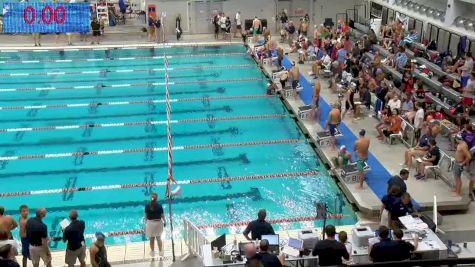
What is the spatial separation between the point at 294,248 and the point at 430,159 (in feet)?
15.4

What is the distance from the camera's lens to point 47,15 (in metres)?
23.0

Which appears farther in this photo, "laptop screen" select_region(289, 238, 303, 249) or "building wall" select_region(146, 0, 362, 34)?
"building wall" select_region(146, 0, 362, 34)

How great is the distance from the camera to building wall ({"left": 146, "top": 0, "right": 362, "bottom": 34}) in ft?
77.1

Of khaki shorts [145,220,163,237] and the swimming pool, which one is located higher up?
khaki shorts [145,220,163,237]

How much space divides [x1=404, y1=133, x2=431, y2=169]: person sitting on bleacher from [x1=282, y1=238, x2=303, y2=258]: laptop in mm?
4912

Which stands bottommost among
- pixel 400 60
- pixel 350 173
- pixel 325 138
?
pixel 350 173

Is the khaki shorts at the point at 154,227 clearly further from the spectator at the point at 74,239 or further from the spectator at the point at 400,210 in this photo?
the spectator at the point at 400,210

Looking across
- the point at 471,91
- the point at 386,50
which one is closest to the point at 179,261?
the point at 471,91

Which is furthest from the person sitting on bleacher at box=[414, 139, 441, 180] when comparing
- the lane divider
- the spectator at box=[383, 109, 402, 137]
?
the lane divider

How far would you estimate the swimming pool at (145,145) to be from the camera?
1045cm

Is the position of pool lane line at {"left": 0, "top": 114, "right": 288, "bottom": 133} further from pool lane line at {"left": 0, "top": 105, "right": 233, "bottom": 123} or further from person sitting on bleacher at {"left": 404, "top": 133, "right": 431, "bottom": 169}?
person sitting on bleacher at {"left": 404, "top": 133, "right": 431, "bottom": 169}

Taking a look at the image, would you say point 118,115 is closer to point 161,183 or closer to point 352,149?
point 161,183

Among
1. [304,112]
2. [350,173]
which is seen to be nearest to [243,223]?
[350,173]

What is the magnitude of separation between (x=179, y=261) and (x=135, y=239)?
1.46 m
